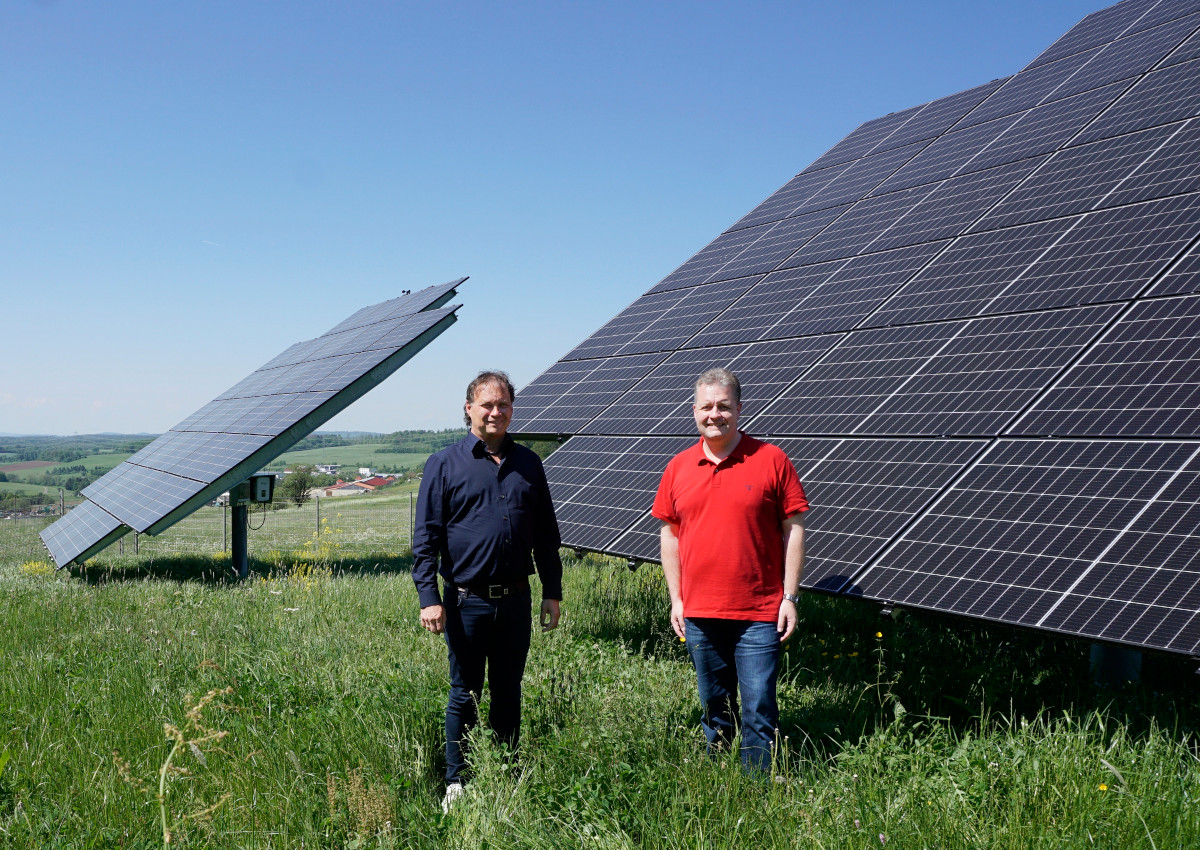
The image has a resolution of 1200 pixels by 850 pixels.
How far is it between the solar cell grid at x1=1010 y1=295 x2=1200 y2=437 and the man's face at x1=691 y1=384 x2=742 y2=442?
230cm

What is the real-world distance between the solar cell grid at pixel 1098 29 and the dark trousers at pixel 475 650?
484 inches

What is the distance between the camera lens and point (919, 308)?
25.6 feet

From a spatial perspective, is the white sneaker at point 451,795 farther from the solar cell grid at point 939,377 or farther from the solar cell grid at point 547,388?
the solar cell grid at point 547,388

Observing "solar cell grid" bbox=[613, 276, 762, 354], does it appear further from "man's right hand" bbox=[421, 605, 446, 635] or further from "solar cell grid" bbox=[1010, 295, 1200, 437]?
"man's right hand" bbox=[421, 605, 446, 635]

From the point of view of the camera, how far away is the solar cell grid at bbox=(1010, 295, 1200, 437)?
5.14 m

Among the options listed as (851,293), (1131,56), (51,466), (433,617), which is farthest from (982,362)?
(51,466)

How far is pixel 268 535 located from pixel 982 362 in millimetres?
28333

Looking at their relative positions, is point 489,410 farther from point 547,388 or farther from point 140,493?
point 140,493

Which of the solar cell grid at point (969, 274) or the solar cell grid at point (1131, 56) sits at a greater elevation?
the solar cell grid at point (1131, 56)

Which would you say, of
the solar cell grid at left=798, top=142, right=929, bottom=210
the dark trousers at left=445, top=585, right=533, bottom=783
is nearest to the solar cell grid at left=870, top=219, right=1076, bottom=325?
the solar cell grid at left=798, top=142, right=929, bottom=210

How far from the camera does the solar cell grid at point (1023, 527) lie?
4.50 meters

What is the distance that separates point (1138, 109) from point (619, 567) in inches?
309

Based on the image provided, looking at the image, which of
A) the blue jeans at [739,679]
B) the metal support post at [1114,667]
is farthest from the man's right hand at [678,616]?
the metal support post at [1114,667]

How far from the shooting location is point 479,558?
4797 millimetres
